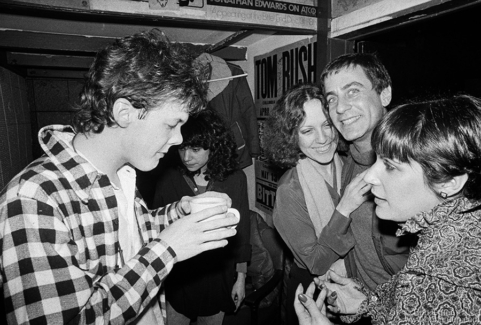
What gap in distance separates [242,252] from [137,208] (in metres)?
1.35

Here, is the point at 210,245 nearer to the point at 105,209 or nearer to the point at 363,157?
the point at 105,209

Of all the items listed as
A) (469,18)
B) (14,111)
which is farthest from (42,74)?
(469,18)

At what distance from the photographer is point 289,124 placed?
218 centimetres

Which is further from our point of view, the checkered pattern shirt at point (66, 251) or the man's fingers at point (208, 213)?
the man's fingers at point (208, 213)

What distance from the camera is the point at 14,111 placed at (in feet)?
10.6

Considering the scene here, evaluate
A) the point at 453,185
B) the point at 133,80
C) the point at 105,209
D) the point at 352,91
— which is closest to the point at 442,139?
the point at 453,185

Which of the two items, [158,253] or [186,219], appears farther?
[186,219]

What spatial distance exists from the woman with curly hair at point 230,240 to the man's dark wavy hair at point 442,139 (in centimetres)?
153

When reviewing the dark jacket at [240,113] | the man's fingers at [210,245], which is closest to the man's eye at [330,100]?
the man's fingers at [210,245]

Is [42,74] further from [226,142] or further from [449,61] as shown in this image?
[449,61]

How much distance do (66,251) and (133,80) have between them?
734mm

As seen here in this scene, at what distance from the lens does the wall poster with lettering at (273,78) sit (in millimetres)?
2832

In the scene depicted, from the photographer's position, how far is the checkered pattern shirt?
940mm

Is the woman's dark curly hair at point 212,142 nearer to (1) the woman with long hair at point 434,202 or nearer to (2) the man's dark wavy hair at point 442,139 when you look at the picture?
(1) the woman with long hair at point 434,202
